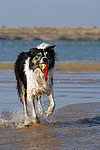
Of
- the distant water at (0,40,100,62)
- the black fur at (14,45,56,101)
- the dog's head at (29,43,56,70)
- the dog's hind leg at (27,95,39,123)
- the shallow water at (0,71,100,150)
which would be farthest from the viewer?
the distant water at (0,40,100,62)

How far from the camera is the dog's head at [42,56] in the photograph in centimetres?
741

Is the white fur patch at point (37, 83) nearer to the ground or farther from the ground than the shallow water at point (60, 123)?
farther from the ground

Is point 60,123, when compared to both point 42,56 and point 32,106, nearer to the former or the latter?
point 32,106

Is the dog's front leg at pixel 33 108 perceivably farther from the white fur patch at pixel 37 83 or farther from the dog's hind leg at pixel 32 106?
the white fur patch at pixel 37 83

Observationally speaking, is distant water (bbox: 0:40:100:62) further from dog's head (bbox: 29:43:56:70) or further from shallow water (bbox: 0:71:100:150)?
dog's head (bbox: 29:43:56:70)

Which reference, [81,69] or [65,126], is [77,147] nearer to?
[65,126]

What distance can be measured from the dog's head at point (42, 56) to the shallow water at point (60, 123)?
3.85ft

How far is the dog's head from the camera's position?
741cm

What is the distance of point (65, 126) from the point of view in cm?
770

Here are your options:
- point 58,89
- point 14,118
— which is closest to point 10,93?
point 58,89

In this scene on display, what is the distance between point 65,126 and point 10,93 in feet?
12.9

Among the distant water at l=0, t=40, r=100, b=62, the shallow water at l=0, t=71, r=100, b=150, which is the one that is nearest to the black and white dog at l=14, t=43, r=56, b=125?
the shallow water at l=0, t=71, r=100, b=150

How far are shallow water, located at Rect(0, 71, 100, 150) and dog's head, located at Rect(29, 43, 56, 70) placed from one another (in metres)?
1.17

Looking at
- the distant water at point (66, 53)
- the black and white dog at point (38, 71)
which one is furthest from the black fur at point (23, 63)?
the distant water at point (66, 53)
